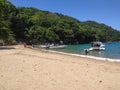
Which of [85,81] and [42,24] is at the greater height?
[42,24]

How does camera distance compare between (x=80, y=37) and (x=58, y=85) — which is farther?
(x=80, y=37)

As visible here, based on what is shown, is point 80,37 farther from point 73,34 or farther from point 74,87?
point 74,87

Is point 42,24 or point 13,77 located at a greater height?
point 42,24

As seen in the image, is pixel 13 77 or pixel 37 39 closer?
pixel 13 77

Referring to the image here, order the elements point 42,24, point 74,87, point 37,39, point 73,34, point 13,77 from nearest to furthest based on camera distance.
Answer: point 74,87
point 13,77
point 37,39
point 42,24
point 73,34

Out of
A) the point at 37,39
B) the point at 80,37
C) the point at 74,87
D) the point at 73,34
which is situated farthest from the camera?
the point at 80,37

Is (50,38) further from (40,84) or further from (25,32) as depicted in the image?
(40,84)

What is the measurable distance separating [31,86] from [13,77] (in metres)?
2.50

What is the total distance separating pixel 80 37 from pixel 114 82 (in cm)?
18461

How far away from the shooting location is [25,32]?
138 m

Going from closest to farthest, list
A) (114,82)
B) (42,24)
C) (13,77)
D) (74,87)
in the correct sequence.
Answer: (74,87)
(114,82)
(13,77)
(42,24)

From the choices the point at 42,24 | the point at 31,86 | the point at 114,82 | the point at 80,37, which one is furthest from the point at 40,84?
the point at 80,37

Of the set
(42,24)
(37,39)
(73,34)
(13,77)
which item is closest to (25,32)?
(37,39)

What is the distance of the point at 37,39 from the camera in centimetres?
13375
